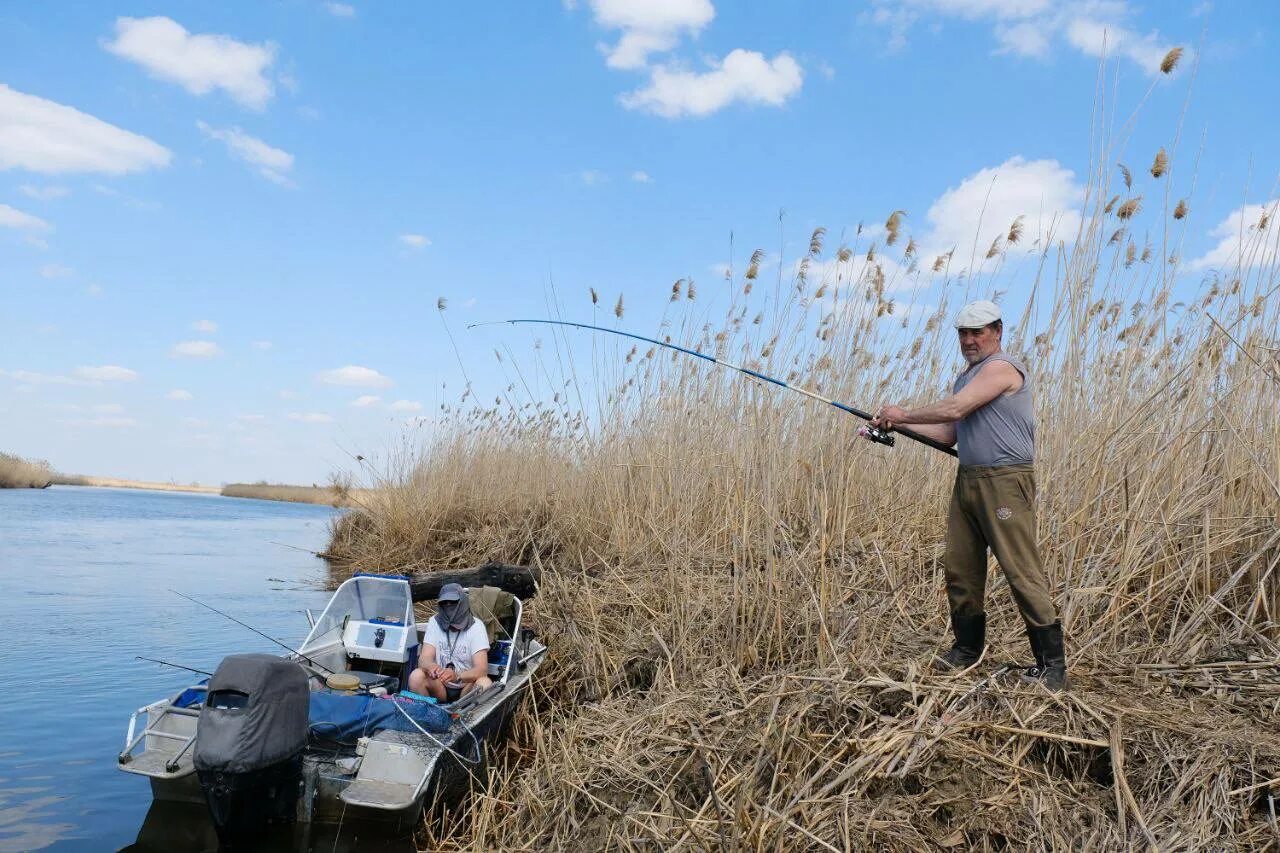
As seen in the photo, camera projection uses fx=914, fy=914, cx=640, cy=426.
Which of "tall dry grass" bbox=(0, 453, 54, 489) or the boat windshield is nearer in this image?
the boat windshield

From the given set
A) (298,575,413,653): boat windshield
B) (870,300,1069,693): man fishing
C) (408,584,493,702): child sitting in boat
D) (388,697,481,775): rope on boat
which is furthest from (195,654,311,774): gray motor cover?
(870,300,1069,693): man fishing

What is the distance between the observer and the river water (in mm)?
5605

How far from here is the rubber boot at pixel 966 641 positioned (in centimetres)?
450

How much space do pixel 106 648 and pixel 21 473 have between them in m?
41.1

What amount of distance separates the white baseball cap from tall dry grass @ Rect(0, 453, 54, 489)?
1877 inches

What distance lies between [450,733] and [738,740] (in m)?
2.06

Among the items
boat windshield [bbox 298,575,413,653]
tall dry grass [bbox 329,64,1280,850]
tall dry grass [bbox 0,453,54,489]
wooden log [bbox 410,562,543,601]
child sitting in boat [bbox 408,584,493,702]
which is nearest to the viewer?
tall dry grass [bbox 329,64,1280,850]

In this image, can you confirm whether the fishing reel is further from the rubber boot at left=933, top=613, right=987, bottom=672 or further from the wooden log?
the wooden log

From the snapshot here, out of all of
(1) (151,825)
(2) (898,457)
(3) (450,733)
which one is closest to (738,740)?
(3) (450,733)

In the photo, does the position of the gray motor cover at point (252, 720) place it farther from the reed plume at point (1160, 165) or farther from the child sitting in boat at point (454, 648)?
the reed plume at point (1160, 165)

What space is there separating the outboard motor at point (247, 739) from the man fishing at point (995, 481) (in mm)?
3486

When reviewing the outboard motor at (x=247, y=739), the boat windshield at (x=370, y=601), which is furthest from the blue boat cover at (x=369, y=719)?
the boat windshield at (x=370, y=601)

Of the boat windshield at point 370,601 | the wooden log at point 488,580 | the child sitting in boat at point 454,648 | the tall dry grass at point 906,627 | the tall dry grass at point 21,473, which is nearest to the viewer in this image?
the tall dry grass at point 906,627

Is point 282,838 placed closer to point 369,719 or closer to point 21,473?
point 369,719
